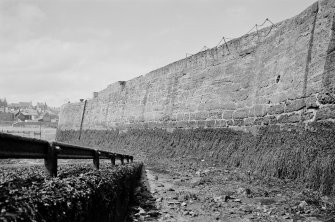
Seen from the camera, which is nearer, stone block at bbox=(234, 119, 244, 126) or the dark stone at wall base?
the dark stone at wall base

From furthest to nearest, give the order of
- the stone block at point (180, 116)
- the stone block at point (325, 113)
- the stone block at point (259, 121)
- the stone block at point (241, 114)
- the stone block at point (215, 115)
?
the stone block at point (180, 116) < the stone block at point (215, 115) < the stone block at point (241, 114) < the stone block at point (259, 121) < the stone block at point (325, 113)

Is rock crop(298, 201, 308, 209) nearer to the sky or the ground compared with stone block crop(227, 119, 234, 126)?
nearer to the ground

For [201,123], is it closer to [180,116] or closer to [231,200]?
[180,116]

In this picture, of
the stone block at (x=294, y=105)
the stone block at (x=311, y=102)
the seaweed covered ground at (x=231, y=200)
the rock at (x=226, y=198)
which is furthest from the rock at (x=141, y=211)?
the stone block at (x=294, y=105)

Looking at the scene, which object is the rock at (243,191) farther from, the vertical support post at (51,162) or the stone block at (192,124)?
the stone block at (192,124)

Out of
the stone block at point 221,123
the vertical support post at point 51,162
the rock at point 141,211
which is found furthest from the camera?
the stone block at point 221,123

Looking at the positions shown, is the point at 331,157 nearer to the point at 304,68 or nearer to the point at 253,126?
the point at 304,68

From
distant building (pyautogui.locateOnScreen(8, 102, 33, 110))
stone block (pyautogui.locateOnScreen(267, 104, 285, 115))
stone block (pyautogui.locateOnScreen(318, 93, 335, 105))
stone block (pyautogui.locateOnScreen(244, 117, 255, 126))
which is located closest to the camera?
stone block (pyautogui.locateOnScreen(318, 93, 335, 105))

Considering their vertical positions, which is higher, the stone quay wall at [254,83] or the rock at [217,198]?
the stone quay wall at [254,83]

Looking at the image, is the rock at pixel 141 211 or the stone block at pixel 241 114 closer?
the rock at pixel 141 211

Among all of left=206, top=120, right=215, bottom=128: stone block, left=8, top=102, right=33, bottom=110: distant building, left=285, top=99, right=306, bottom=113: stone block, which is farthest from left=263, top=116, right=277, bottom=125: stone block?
left=8, top=102, right=33, bottom=110: distant building

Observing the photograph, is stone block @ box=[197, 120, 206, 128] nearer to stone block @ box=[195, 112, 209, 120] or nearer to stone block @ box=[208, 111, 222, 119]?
stone block @ box=[195, 112, 209, 120]

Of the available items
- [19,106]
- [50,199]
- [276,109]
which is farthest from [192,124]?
[19,106]

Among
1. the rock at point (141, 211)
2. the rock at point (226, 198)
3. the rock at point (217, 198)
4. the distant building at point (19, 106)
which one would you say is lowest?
the rock at point (141, 211)
